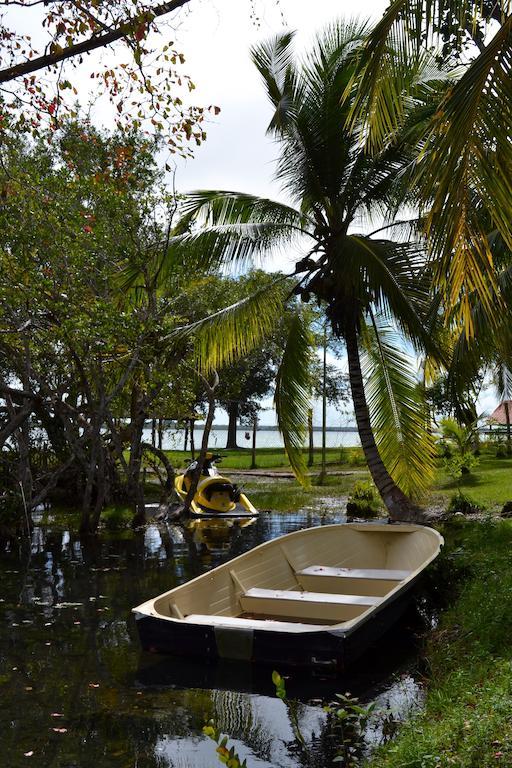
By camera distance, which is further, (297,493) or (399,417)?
(297,493)

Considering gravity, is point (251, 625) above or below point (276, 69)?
below

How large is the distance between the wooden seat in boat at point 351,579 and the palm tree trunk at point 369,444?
3414 mm

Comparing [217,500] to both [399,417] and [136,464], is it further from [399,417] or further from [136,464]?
[399,417]

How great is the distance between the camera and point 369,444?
1370 centimetres

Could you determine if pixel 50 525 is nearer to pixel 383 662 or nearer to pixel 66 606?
pixel 66 606

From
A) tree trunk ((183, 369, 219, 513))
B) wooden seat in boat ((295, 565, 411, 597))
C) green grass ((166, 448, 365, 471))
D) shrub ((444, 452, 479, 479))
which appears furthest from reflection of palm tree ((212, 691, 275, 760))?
green grass ((166, 448, 365, 471))

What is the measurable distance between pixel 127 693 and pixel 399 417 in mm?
7480

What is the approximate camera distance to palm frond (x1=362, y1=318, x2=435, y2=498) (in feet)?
43.1

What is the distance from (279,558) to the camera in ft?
33.4

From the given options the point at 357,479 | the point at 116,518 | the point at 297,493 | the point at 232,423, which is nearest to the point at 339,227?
the point at 116,518

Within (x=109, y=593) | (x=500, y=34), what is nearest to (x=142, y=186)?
(x=109, y=593)

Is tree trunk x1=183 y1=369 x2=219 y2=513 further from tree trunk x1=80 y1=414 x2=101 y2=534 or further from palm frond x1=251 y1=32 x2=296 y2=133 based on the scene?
palm frond x1=251 y1=32 x2=296 y2=133

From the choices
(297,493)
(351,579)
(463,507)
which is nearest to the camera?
(351,579)

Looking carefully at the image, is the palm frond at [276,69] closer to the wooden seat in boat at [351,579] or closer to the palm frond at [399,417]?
the palm frond at [399,417]
